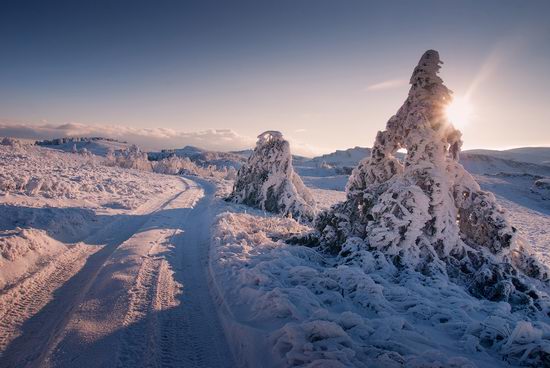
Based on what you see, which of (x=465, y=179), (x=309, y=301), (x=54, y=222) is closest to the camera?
(x=309, y=301)

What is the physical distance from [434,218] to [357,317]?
397 cm

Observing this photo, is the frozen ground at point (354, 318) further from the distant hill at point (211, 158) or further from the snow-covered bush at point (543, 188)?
the distant hill at point (211, 158)

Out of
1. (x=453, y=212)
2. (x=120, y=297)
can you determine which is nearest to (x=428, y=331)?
(x=453, y=212)

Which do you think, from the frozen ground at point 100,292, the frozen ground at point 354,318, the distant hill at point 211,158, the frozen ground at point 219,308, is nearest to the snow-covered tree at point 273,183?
the frozen ground at point 100,292

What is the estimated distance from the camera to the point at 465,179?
7.94 m

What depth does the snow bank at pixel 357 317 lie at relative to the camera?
3680 mm

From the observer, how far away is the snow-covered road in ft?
12.8

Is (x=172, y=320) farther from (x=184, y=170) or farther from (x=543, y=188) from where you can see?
(x=543, y=188)

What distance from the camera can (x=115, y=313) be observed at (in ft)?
15.6

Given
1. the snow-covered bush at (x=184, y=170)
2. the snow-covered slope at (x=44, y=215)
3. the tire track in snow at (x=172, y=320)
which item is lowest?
the tire track in snow at (x=172, y=320)

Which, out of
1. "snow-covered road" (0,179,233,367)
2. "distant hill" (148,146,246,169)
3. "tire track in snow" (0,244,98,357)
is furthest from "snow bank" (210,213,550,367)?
"distant hill" (148,146,246,169)

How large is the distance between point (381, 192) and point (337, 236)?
1572 mm

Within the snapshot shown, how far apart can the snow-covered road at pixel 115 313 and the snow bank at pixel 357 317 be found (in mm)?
495

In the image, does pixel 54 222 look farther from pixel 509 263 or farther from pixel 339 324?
pixel 509 263
